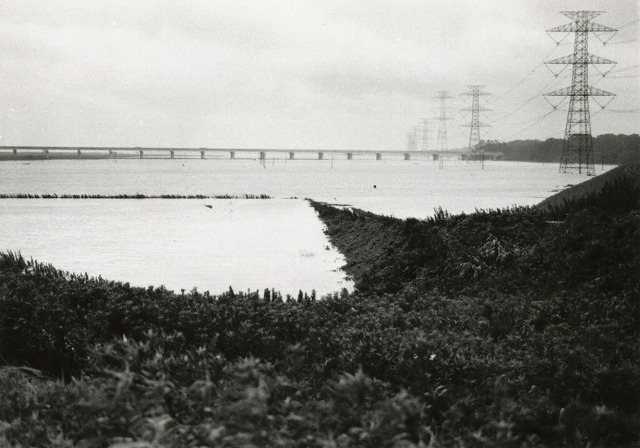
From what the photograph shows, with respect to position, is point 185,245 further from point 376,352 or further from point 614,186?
point 376,352

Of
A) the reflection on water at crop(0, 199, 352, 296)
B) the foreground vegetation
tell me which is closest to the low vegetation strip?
the foreground vegetation

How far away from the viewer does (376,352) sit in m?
6.63

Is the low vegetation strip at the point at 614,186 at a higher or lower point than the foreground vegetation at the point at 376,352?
higher

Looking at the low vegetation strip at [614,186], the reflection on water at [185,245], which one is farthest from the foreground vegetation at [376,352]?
the reflection on water at [185,245]

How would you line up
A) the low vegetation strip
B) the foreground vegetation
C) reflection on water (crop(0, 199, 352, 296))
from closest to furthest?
the foreground vegetation, the low vegetation strip, reflection on water (crop(0, 199, 352, 296))

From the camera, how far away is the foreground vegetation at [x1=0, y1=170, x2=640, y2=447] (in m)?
4.02

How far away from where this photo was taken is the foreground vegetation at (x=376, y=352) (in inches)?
158

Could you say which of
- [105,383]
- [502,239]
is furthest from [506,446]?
[502,239]

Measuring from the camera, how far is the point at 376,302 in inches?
392

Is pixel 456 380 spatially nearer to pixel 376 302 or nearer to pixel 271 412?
pixel 271 412

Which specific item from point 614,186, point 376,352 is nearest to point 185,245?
point 614,186

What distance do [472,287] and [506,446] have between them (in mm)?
7427

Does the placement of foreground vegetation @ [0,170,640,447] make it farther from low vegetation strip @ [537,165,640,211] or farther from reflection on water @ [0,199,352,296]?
reflection on water @ [0,199,352,296]

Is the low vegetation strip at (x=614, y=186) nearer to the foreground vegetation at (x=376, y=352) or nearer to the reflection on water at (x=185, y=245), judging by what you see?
the foreground vegetation at (x=376, y=352)
